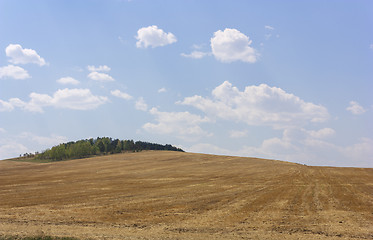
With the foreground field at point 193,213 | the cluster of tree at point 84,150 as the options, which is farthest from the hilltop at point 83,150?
the foreground field at point 193,213

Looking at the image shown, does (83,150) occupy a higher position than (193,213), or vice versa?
(83,150)

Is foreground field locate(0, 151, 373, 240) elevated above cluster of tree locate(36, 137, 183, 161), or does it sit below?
below

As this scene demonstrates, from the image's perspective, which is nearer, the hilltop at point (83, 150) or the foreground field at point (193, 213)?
the foreground field at point (193, 213)

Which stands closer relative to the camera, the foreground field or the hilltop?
the foreground field

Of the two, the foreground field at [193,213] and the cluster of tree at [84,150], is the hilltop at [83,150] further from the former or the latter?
the foreground field at [193,213]

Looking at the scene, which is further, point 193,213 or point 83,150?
point 83,150

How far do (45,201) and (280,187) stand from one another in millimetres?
22798

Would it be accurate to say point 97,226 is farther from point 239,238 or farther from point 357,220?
point 357,220

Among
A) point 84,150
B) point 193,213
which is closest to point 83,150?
point 84,150

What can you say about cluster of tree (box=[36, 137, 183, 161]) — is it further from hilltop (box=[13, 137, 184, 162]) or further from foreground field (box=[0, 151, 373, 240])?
foreground field (box=[0, 151, 373, 240])

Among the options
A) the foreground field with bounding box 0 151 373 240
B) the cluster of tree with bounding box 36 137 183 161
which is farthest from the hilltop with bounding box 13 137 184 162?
the foreground field with bounding box 0 151 373 240

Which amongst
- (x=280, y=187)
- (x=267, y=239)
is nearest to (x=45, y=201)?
(x=267, y=239)

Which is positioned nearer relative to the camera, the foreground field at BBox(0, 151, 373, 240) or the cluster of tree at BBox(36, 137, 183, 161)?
the foreground field at BBox(0, 151, 373, 240)

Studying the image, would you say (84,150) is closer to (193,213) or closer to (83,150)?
(83,150)
